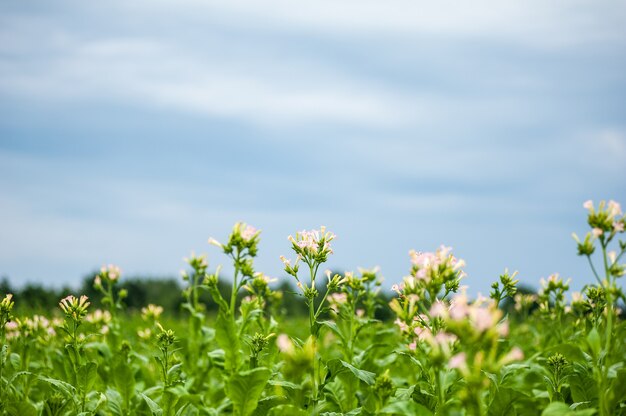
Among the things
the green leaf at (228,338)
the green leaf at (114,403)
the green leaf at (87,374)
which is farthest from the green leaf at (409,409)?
the green leaf at (87,374)

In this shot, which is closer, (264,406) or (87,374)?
(264,406)

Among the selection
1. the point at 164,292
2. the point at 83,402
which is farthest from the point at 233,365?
the point at 164,292

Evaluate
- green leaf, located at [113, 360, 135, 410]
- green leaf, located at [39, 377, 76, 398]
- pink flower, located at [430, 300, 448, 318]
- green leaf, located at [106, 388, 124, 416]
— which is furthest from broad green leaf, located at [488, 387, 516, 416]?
green leaf, located at [39, 377, 76, 398]

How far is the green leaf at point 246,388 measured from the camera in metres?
4.03

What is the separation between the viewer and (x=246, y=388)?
4.11 meters

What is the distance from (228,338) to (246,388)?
72 centimetres

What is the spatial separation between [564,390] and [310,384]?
2874 millimetres

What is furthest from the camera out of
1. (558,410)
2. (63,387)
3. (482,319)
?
(63,387)

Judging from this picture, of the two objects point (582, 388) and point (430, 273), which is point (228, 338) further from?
point (582, 388)

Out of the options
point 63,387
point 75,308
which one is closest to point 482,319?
point 63,387

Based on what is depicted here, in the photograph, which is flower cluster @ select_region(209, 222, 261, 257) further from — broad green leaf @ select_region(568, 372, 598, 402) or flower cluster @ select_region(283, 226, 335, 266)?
broad green leaf @ select_region(568, 372, 598, 402)

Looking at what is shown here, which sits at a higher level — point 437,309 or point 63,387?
point 437,309

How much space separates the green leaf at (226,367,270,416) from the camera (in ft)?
13.2

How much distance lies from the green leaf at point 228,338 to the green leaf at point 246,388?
2.17 ft
